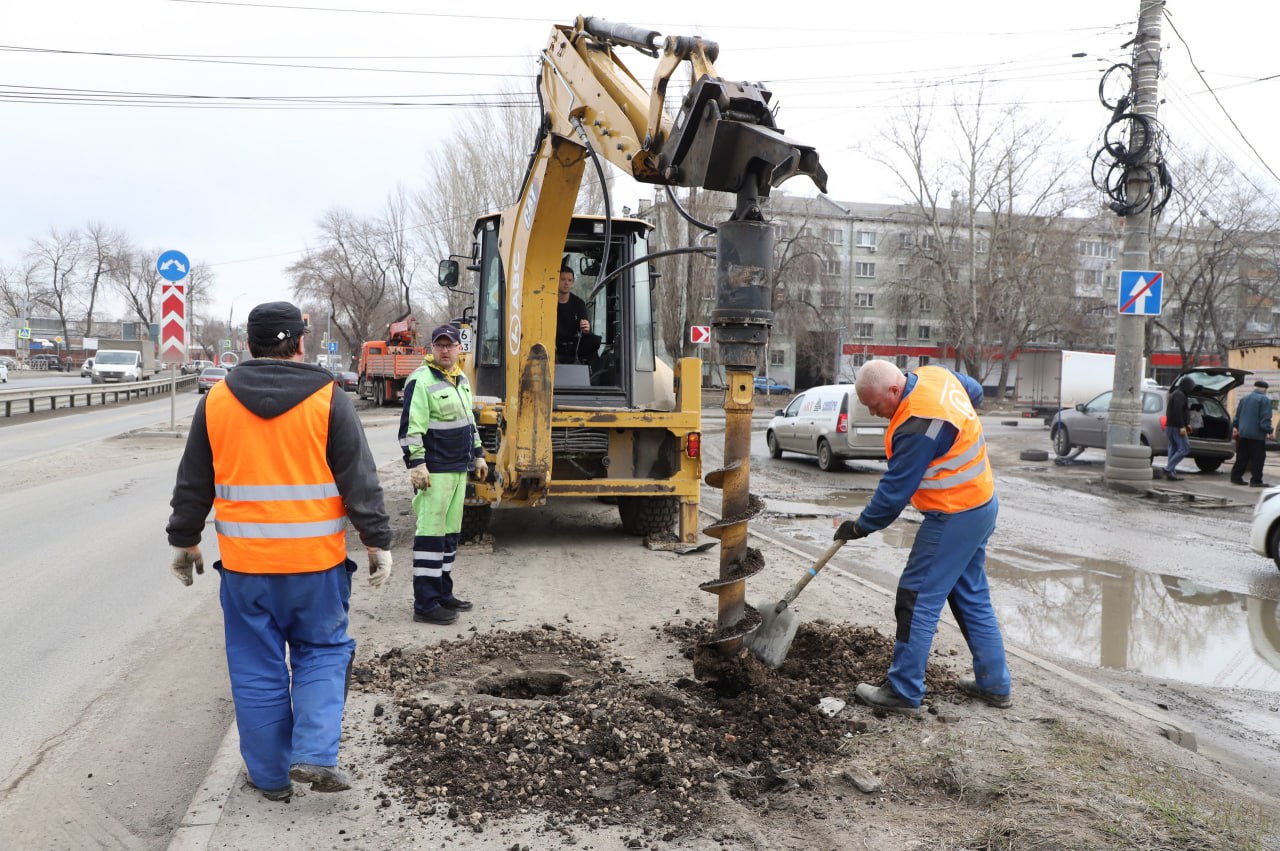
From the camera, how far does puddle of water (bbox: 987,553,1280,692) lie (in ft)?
19.3

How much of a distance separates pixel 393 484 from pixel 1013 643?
8.79 m

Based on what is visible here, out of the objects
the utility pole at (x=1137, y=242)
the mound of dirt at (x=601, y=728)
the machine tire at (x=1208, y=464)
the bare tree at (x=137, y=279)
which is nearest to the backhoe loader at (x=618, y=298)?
the mound of dirt at (x=601, y=728)

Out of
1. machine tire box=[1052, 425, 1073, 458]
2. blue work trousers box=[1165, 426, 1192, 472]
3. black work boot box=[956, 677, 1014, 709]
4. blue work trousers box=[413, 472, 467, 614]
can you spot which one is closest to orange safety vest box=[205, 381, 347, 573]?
blue work trousers box=[413, 472, 467, 614]

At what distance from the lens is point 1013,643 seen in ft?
20.2

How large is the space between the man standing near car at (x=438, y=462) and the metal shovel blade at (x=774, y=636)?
2.19 metres

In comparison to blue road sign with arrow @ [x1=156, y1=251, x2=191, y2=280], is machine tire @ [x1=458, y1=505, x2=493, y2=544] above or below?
below

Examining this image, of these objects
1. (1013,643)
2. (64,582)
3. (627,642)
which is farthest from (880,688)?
(64,582)

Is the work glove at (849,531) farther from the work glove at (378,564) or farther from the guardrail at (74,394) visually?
the guardrail at (74,394)

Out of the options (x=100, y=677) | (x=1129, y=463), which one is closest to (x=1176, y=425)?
(x=1129, y=463)

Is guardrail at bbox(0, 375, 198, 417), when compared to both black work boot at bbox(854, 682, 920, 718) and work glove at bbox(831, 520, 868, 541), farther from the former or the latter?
black work boot at bbox(854, 682, 920, 718)

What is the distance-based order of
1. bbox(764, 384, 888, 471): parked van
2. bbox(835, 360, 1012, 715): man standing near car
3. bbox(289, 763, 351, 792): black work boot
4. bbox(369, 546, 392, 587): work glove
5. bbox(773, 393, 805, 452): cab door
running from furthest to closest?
1. bbox(773, 393, 805, 452): cab door
2. bbox(764, 384, 888, 471): parked van
3. bbox(835, 360, 1012, 715): man standing near car
4. bbox(369, 546, 392, 587): work glove
5. bbox(289, 763, 351, 792): black work boot

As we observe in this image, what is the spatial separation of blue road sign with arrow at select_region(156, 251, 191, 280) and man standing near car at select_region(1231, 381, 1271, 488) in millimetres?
18818

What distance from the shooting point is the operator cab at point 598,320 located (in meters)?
8.48

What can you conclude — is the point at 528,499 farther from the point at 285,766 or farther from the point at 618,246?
the point at 285,766
